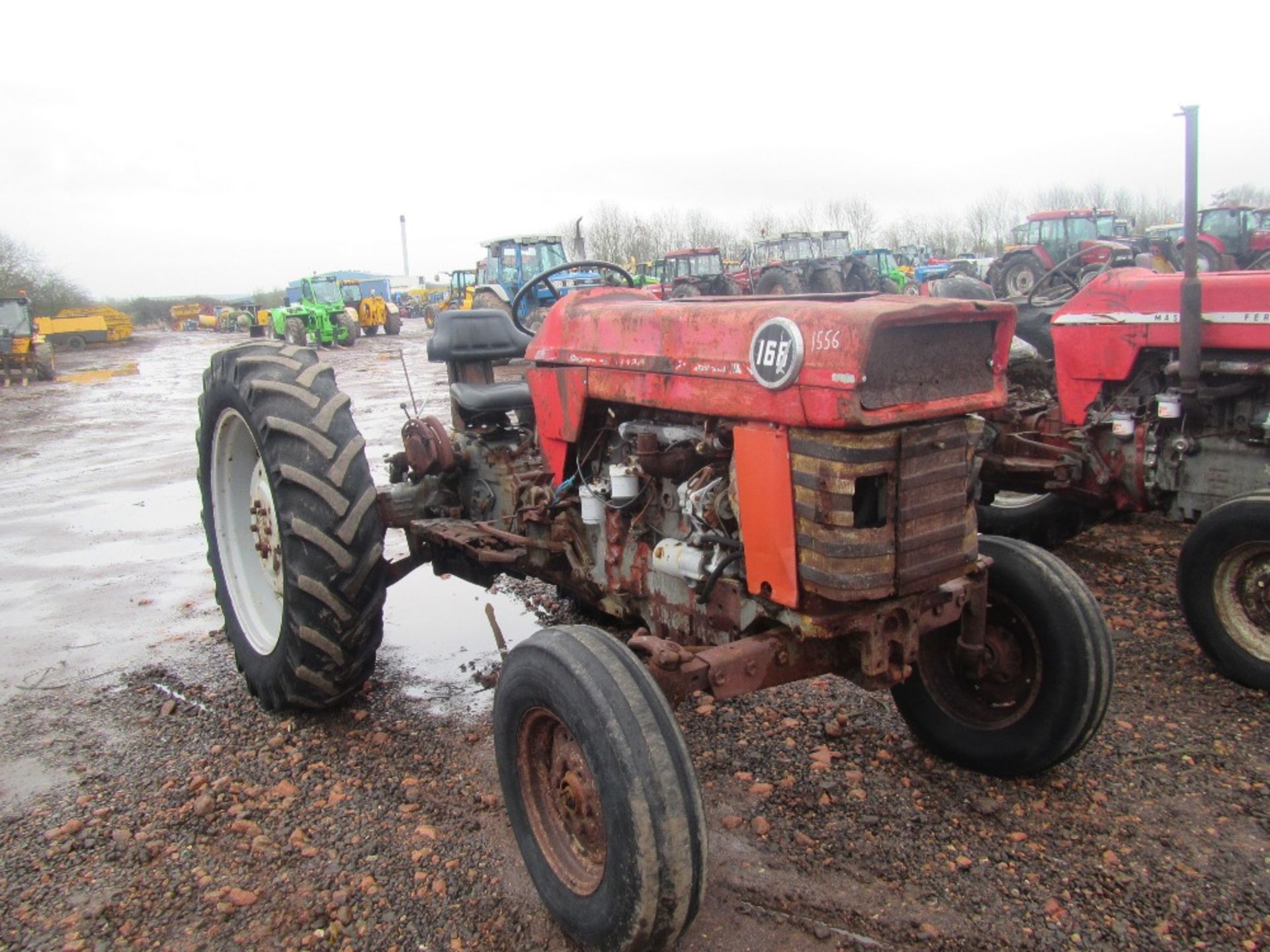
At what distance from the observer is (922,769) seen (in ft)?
10.5

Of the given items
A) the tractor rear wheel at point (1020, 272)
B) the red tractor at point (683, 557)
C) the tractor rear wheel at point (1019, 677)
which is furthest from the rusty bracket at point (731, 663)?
the tractor rear wheel at point (1020, 272)

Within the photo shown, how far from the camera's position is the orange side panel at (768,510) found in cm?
246

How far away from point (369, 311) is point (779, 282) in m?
17.2

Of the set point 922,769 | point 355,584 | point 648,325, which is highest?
point 648,325

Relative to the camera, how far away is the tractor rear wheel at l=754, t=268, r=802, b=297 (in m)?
19.3

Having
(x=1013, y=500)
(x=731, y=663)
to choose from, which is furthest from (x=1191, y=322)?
(x=731, y=663)

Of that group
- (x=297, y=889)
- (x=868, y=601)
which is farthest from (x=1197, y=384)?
(x=297, y=889)

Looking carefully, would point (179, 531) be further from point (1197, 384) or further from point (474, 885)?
point (1197, 384)

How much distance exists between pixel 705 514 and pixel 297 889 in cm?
154

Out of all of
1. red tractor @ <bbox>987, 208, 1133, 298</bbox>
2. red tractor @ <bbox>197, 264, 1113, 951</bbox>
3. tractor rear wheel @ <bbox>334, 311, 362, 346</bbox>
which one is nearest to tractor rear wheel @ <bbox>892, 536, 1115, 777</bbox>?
red tractor @ <bbox>197, 264, 1113, 951</bbox>

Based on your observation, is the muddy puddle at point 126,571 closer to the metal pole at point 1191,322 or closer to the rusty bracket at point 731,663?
the rusty bracket at point 731,663

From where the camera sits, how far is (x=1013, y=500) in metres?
6.15

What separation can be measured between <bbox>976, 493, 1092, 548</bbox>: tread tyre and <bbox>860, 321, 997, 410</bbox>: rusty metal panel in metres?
3.32

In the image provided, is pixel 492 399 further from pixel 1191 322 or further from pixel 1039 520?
pixel 1039 520
